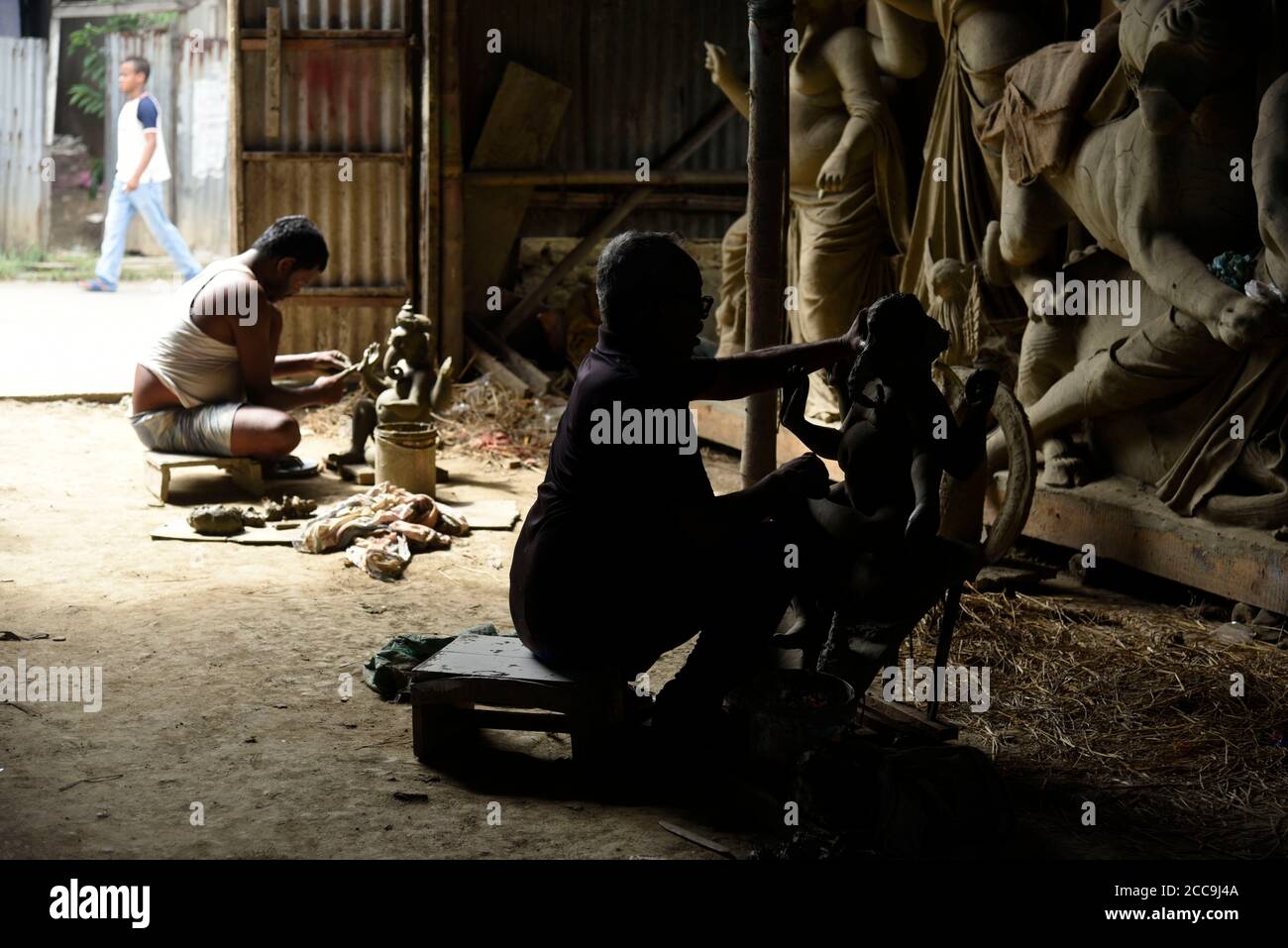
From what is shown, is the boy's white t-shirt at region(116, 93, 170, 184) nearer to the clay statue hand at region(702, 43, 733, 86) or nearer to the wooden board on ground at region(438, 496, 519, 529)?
the clay statue hand at region(702, 43, 733, 86)

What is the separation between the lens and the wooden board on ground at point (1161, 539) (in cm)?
544

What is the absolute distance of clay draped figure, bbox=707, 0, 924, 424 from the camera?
301 inches

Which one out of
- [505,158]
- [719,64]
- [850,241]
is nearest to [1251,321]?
[850,241]

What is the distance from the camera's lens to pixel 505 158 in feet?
37.2

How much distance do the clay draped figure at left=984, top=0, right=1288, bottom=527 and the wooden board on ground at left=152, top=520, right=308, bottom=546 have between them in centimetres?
340

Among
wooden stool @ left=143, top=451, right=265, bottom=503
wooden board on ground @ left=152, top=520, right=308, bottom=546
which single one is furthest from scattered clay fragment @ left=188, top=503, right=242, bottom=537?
wooden stool @ left=143, top=451, right=265, bottom=503

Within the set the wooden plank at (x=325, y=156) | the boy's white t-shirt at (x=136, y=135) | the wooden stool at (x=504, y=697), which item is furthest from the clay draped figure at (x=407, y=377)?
the boy's white t-shirt at (x=136, y=135)

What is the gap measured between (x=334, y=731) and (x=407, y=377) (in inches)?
139

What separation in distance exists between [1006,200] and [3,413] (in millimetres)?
6835
